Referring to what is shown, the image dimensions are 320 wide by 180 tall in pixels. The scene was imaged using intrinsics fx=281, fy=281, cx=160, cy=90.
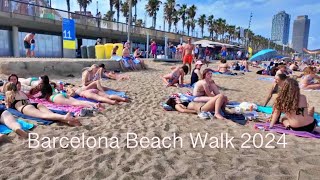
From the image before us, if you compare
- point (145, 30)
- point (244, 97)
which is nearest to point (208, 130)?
point (244, 97)

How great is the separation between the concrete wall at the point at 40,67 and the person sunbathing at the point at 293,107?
25.1ft

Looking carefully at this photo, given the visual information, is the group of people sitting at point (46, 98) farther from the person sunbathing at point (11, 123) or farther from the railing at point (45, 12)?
the railing at point (45, 12)

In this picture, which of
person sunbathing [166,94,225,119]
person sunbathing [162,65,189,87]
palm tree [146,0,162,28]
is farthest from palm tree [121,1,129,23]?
person sunbathing [166,94,225,119]

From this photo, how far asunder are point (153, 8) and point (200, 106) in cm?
4514

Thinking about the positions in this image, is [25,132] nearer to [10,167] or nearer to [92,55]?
[10,167]

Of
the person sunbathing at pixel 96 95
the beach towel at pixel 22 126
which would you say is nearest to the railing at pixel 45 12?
the person sunbathing at pixel 96 95

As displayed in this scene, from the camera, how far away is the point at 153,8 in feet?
157

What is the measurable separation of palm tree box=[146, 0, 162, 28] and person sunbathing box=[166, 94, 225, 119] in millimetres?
43407

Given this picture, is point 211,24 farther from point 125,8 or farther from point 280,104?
point 280,104

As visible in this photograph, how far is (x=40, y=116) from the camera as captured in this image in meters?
4.12

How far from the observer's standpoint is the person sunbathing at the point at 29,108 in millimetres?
Result: 4020

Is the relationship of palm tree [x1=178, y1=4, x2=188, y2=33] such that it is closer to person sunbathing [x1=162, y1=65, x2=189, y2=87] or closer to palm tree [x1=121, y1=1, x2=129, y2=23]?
palm tree [x1=121, y1=1, x2=129, y2=23]

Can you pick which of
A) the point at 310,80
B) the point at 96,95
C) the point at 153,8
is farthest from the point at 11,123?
the point at 153,8

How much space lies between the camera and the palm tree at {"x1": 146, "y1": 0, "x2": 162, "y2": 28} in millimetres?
47375
